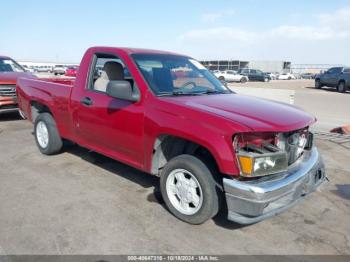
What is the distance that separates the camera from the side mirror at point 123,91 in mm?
4055

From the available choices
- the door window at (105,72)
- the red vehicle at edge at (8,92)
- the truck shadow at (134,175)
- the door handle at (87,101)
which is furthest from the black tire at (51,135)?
the red vehicle at edge at (8,92)

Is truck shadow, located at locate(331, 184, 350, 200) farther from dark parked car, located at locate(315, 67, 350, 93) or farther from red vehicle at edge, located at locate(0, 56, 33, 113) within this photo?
dark parked car, located at locate(315, 67, 350, 93)

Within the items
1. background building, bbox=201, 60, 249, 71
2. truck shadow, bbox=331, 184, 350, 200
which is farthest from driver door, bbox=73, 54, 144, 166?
background building, bbox=201, 60, 249, 71

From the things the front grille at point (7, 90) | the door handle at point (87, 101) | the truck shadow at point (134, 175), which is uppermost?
the door handle at point (87, 101)

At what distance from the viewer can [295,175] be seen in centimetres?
363

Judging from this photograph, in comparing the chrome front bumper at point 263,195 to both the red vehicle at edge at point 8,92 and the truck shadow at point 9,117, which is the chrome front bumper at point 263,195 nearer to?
the red vehicle at edge at point 8,92

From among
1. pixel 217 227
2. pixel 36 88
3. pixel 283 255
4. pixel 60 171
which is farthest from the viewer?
pixel 36 88

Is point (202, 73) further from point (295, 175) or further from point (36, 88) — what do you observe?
A: point (36, 88)

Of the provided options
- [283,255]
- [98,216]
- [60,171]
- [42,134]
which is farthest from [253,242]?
[42,134]

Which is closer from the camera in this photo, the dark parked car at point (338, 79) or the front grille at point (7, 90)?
the front grille at point (7, 90)

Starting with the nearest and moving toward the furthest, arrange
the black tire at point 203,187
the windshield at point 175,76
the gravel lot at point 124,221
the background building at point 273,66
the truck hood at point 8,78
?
the gravel lot at point 124,221, the black tire at point 203,187, the windshield at point 175,76, the truck hood at point 8,78, the background building at point 273,66

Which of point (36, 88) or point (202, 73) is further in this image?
point (36, 88)

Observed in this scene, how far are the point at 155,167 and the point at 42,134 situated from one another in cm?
296

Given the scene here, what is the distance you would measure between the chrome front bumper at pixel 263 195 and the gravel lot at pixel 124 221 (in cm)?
35
